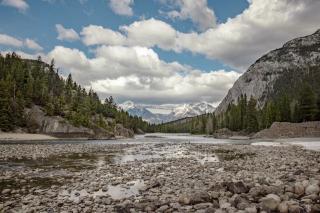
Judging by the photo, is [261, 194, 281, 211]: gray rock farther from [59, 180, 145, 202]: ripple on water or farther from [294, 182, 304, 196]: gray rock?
[59, 180, 145, 202]: ripple on water

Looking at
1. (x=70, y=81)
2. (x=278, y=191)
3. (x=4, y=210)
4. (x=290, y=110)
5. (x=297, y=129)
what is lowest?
(x=4, y=210)

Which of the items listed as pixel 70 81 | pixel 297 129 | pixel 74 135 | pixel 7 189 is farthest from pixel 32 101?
pixel 7 189

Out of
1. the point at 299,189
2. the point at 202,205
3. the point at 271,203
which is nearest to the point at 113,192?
the point at 202,205

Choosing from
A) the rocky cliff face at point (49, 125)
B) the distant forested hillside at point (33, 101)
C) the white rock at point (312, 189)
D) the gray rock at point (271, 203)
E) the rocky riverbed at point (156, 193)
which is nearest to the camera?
the gray rock at point (271, 203)

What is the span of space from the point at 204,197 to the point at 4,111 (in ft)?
302

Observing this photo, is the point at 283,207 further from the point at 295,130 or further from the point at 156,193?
the point at 295,130

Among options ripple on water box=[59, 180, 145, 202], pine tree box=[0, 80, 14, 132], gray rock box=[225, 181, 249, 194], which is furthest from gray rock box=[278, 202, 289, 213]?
pine tree box=[0, 80, 14, 132]

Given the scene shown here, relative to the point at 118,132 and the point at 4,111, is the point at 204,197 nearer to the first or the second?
the point at 4,111

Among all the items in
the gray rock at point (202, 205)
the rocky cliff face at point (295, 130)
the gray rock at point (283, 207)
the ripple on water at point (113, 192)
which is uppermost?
the rocky cliff face at point (295, 130)

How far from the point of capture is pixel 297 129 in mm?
90875

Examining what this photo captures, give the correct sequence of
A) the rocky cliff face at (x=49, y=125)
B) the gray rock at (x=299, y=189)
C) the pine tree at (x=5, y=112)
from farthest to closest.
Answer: the rocky cliff face at (x=49, y=125) < the pine tree at (x=5, y=112) < the gray rock at (x=299, y=189)

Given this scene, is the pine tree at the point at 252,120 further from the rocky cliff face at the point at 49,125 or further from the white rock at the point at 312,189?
the white rock at the point at 312,189

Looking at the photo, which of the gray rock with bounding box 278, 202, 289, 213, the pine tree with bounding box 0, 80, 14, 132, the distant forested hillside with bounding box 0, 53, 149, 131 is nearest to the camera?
the gray rock with bounding box 278, 202, 289, 213

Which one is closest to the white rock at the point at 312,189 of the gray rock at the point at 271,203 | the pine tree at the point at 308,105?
the gray rock at the point at 271,203
